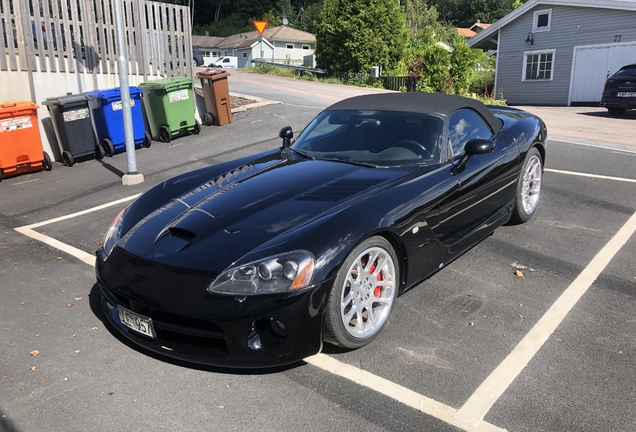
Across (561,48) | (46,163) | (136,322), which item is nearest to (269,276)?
(136,322)

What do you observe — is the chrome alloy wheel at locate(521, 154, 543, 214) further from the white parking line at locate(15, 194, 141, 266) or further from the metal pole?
the metal pole

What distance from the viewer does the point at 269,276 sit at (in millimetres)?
2865

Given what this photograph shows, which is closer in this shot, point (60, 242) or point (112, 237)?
point (112, 237)

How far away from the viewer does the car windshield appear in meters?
4.16

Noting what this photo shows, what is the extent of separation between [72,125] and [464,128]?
7055mm

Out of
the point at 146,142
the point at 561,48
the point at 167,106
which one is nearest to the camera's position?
the point at 146,142

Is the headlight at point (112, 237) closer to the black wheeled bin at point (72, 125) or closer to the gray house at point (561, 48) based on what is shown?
the black wheeled bin at point (72, 125)

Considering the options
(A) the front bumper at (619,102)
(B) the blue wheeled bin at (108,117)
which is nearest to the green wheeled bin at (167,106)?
(B) the blue wheeled bin at (108,117)

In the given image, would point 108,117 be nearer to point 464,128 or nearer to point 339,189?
point 464,128

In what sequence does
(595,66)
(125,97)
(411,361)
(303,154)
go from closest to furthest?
(411,361), (303,154), (125,97), (595,66)

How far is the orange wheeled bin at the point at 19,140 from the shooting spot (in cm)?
835

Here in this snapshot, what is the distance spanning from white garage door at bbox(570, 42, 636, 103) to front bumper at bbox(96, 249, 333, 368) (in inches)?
898

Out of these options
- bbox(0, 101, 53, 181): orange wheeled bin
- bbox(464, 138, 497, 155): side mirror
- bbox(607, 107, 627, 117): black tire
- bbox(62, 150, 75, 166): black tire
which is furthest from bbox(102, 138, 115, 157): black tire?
bbox(607, 107, 627, 117): black tire

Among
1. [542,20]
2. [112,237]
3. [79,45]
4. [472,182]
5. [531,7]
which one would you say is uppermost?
[531,7]
